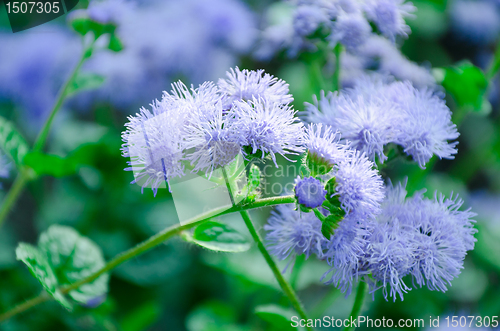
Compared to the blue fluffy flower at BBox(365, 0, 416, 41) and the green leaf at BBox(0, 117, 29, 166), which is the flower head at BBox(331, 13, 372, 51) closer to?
the blue fluffy flower at BBox(365, 0, 416, 41)

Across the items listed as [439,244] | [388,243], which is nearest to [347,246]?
[388,243]

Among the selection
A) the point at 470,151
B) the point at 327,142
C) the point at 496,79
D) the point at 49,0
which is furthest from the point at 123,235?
the point at 496,79

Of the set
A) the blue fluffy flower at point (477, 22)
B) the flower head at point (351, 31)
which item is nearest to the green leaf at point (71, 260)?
the flower head at point (351, 31)

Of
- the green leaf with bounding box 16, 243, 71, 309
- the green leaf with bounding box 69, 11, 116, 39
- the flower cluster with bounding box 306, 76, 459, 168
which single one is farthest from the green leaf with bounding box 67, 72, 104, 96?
the flower cluster with bounding box 306, 76, 459, 168

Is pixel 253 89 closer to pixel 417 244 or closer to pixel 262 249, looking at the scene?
pixel 262 249

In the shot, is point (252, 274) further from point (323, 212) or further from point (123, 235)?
point (323, 212)

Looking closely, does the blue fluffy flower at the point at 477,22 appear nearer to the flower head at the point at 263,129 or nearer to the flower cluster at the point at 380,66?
the flower cluster at the point at 380,66
